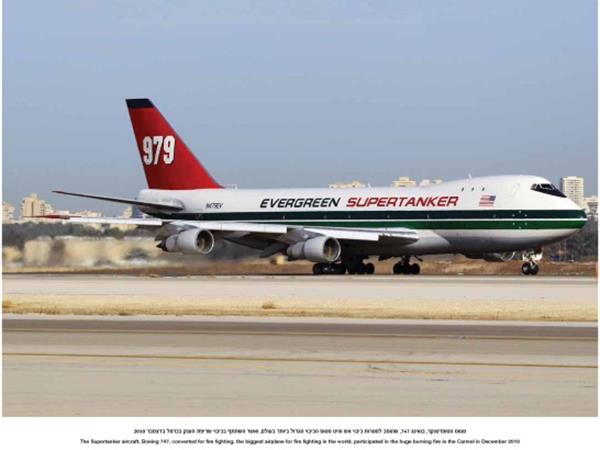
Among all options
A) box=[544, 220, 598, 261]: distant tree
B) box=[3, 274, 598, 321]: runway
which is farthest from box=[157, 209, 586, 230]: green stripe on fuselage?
box=[544, 220, 598, 261]: distant tree

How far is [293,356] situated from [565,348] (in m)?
4.35

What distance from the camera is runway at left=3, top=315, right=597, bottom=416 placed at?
46.1 feet

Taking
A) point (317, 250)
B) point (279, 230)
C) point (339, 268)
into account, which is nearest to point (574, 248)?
point (339, 268)

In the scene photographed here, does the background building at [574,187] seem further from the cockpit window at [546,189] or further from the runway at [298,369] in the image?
the runway at [298,369]

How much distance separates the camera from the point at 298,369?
17.2 metres

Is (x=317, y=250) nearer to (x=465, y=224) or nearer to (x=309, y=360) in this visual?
(x=465, y=224)

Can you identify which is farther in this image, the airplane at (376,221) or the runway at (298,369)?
the airplane at (376,221)

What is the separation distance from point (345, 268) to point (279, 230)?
4.32m

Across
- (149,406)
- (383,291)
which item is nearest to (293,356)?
(149,406)

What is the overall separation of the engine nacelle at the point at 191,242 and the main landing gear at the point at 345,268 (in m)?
4.97

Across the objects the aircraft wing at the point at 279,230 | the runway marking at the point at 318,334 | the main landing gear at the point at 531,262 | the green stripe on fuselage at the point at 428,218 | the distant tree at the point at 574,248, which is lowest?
the distant tree at the point at 574,248

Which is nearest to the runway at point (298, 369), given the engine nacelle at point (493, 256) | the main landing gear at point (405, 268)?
the engine nacelle at point (493, 256)

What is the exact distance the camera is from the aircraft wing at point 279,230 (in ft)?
176

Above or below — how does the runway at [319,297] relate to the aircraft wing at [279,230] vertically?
below
